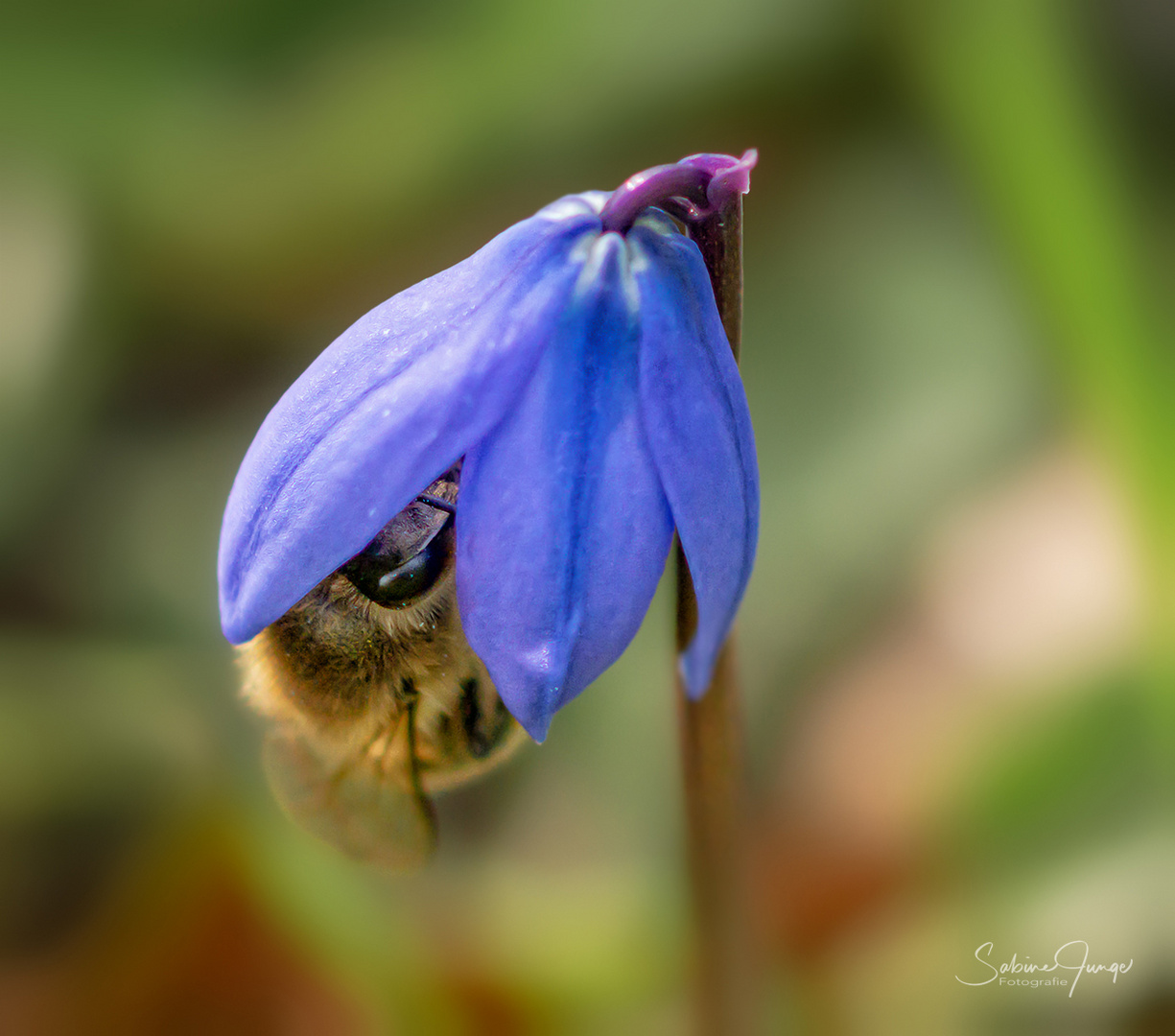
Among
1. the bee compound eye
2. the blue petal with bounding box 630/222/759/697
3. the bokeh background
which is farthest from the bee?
the bokeh background

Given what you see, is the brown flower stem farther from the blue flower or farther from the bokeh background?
the bokeh background

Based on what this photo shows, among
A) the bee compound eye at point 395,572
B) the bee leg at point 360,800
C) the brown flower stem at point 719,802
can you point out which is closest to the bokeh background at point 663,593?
the brown flower stem at point 719,802

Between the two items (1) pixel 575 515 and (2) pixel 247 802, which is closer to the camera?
(1) pixel 575 515

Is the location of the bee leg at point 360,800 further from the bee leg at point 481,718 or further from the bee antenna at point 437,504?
the bee antenna at point 437,504

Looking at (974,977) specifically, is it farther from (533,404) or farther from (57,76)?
(57,76)

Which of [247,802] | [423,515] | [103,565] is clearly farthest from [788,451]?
[423,515]
